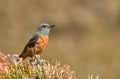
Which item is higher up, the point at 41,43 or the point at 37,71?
the point at 41,43

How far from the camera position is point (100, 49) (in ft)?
131

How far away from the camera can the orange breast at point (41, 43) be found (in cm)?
1515

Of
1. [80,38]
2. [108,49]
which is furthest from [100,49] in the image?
[80,38]

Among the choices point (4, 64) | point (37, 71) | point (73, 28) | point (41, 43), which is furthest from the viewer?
point (73, 28)

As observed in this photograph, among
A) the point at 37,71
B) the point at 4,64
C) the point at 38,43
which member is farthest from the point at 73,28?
the point at 37,71

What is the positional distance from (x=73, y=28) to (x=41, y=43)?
2851 centimetres

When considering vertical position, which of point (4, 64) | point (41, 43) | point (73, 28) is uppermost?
point (73, 28)

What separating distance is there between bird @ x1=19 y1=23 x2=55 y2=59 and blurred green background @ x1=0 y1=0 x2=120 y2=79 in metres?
20.9

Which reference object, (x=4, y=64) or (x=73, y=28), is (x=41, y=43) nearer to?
(x=4, y=64)

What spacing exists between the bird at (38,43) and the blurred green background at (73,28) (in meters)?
20.9

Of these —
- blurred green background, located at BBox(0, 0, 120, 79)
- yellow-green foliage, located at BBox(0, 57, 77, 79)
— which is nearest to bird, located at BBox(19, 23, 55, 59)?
yellow-green foliage, located at BBox(0, 57, 77, 79)

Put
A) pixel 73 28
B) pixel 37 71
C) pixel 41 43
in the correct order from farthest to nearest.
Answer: pixel 73 28, pixel 41 43, pixel 37 71

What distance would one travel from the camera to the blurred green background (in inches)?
1527

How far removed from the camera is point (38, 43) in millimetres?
15445
